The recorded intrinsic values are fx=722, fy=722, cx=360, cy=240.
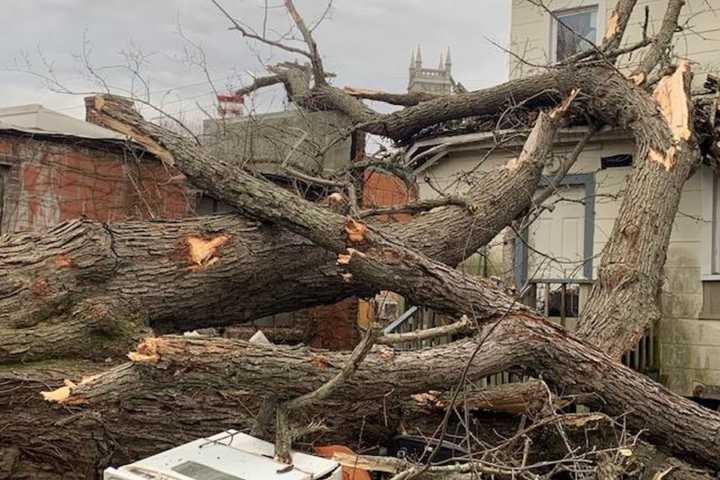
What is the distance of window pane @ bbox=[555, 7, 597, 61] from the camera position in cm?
1020

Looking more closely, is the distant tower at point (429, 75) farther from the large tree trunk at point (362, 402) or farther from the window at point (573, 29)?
the large tree trunk at point (362, 402)

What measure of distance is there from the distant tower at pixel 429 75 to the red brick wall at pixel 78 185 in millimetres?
4207

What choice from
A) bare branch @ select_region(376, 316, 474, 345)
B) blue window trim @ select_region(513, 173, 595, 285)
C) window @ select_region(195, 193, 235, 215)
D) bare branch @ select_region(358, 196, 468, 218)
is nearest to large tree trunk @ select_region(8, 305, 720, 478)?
bare branch @ select_region(376, 316, 474, 345)

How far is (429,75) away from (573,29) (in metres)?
4.20

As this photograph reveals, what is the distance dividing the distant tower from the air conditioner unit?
779 centimetres

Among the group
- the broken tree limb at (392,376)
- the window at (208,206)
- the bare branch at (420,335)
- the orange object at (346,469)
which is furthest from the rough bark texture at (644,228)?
the window at (208,206)

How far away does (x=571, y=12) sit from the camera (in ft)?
34.0

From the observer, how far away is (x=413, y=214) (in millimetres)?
6402

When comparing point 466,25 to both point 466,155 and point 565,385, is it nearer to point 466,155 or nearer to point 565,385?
point 466,155

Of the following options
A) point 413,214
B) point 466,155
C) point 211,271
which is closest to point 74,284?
point 211,271

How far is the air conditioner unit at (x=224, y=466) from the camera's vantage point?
297 cm

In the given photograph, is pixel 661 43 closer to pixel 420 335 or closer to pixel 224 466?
pixel 420 335

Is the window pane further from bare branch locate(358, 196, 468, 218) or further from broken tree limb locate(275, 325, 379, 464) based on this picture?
broken tree limb locate(275, 325, 379, 464)

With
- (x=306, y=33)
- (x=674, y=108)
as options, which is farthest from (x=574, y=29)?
(x=306, y=33)
